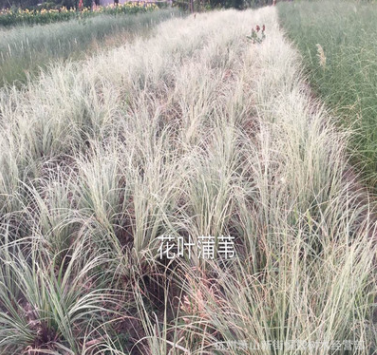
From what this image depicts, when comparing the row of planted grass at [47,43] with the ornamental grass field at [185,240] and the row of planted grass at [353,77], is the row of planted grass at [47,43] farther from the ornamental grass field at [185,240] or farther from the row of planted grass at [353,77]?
the row of planted grass at [353,77]

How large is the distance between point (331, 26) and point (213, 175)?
3761mm

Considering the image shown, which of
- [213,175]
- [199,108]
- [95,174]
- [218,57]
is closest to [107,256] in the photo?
[95,174]

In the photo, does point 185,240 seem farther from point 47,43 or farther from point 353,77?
point 47,43

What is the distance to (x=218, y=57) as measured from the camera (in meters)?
4.89

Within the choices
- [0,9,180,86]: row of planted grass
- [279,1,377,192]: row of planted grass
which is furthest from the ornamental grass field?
[0,9,180,86]: row of planted grass

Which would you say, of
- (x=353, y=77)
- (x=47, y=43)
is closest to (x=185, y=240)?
(x=353, y=77)

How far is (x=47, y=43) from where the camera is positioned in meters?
6.75

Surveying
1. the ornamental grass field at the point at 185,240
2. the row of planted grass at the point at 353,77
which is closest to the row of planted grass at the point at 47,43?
the ornamental grass field at the point at 185,240

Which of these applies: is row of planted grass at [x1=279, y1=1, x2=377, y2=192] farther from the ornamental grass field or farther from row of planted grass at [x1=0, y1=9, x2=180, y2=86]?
row of planted grass at [x1=0, y1=9, x2=180, y2=86]

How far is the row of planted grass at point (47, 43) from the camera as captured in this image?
4289 mm

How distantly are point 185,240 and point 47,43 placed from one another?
6.48 meters

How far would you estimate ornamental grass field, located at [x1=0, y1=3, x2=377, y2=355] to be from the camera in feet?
3.54

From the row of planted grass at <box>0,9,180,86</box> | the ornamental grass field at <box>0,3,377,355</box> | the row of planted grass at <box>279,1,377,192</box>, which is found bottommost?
the ornamental grass field at <box>0,3,377,355</box>

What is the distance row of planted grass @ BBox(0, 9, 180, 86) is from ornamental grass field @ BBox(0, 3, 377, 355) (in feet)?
4.55
